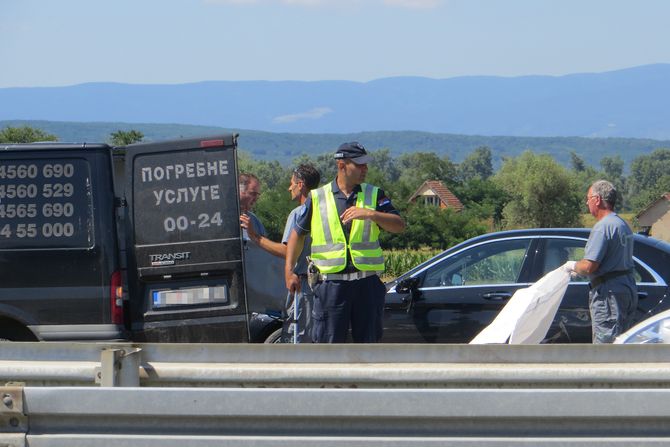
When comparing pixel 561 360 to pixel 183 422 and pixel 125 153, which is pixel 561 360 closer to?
pixel 183 422

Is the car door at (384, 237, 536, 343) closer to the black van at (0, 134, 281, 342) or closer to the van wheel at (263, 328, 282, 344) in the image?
the van wheel at (263, 328, 282, 344)

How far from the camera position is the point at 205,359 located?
10.8 feet

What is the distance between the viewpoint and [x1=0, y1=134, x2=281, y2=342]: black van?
780 centimetres

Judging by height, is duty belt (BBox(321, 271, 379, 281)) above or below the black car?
above

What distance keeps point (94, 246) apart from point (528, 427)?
17.6ft

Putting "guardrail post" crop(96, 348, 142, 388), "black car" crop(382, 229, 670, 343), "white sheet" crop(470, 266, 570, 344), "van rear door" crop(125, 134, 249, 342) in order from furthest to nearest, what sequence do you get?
1. "black car" crop(382, 229, 670, 343)
2. "van rear door" crop(125, 134, 249, 342)
3. "white sheet" crop(470, 266, 570, 344)
4. "guardrail post" crop(96, 348, 142, 388)

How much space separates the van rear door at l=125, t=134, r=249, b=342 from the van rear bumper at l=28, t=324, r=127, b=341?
21cm

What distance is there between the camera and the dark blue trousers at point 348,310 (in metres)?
6.69

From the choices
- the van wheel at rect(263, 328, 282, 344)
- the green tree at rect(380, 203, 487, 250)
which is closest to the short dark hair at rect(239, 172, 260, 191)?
the van wheel at rect(263, 328, 282, 344)

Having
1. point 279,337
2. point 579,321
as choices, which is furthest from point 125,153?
point 579,321

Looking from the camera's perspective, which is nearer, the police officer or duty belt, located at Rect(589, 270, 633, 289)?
the police officer

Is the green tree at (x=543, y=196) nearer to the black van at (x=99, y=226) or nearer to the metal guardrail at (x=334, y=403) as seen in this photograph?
the black van at (x=99, y=226)

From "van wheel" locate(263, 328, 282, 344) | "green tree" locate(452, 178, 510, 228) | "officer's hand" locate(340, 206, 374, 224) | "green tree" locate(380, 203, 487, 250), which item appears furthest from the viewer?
"green tree" locate(452, 178, 510, 228)

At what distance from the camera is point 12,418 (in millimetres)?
3133
